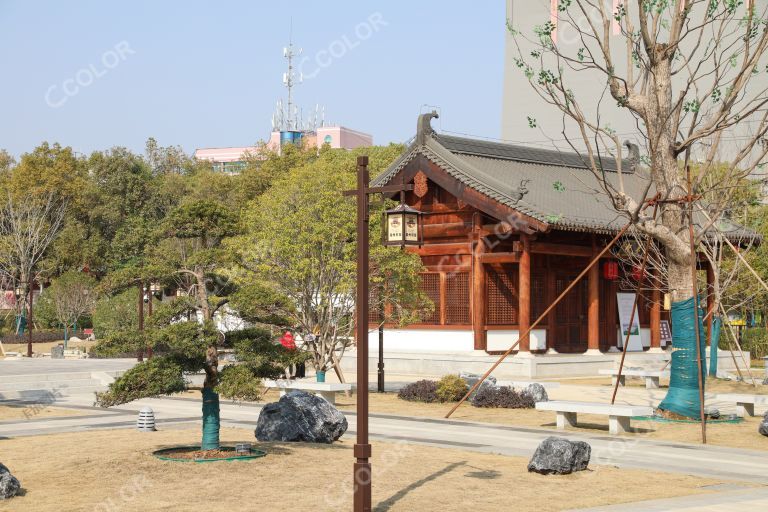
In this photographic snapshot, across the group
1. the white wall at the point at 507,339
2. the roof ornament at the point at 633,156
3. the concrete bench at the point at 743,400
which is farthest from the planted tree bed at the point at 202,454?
the roof ornament at the point at 633,156

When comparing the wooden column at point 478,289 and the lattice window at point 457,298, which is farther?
the lattice window at point 457,298

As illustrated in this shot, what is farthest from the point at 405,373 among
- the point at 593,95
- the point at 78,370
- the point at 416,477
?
the point at 593,95

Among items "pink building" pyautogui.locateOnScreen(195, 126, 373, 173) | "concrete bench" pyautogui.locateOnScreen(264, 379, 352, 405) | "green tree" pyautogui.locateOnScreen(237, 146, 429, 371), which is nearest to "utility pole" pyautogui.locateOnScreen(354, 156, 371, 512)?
"concrete bench" pyautogui.locateOnScreen(264, 379, 352, 405)

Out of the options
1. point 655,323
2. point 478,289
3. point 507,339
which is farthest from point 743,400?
point 655,323

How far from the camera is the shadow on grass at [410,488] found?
11.6m

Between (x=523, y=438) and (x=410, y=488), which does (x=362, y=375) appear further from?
(x=523, y=438)

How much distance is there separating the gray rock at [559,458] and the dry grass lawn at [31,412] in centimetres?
1229

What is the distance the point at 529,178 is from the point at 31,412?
21.4m

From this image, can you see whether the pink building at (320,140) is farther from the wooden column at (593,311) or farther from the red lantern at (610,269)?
the wooden column at (593,311)

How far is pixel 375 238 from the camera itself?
26.6 m

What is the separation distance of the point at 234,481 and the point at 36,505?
2.40 meters

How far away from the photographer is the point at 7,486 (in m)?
11.9

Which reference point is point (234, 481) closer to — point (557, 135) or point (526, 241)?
point (526, 241)

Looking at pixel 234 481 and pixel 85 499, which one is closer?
pixel 85 499
